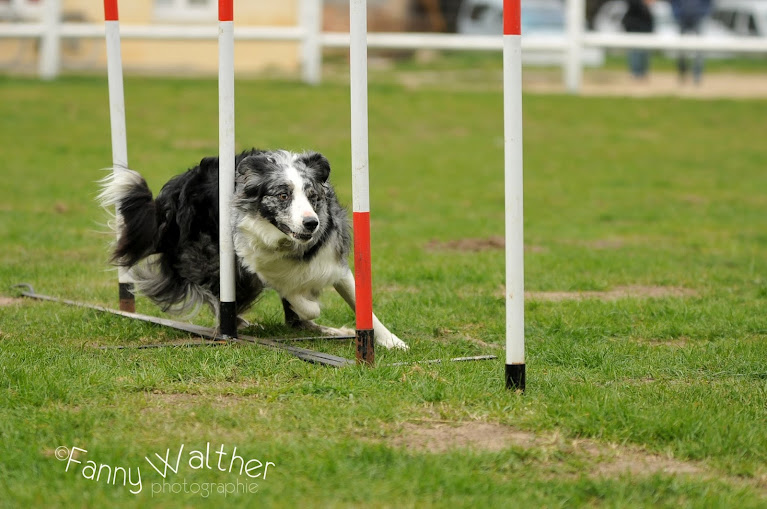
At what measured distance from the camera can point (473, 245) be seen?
31.8 ft

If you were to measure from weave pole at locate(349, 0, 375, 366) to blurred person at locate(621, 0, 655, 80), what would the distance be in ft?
61.5

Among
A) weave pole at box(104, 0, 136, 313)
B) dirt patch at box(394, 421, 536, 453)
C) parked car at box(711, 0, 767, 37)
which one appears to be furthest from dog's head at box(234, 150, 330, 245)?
parked car at box(711, 0, 767, 37)

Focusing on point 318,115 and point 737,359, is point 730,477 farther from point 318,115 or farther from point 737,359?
point 318,115

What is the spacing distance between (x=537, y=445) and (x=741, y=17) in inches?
887

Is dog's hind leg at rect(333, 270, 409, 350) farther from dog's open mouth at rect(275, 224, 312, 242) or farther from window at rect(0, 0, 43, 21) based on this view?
window at rect(0, 0, 43, 21)

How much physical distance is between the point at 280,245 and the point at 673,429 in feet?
8.25

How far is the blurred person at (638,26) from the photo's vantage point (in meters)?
22.5

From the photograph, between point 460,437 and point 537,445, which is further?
point 460,437

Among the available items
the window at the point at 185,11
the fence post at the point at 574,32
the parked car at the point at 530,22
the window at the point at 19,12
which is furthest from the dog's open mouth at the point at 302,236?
the window at the point at 185,11

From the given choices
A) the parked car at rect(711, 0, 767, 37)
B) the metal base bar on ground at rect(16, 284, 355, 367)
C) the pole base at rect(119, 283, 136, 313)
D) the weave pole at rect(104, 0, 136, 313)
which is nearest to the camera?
the metal base bar on ground at rect(16, 284, 355, 367)

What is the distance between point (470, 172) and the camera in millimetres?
14336

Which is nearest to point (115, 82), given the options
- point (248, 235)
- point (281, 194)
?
point (248, 235)

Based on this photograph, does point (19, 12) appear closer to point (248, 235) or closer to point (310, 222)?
point (248, 235)

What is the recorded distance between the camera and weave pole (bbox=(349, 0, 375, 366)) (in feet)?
16.0
